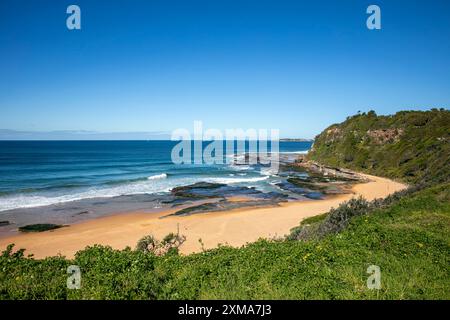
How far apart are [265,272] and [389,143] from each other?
2382 inches

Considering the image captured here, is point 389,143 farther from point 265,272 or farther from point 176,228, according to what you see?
point 265,272

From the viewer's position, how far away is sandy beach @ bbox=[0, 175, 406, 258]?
62.6 feet

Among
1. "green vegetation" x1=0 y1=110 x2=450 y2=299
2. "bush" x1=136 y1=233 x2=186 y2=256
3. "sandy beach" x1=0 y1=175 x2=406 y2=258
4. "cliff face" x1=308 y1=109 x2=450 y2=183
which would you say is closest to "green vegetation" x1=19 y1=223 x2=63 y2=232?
"sandy beach" x1=0 y1=175 x2=406 y2=258

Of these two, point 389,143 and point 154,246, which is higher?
point 389,143

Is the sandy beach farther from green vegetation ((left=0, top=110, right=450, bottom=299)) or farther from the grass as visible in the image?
the grass

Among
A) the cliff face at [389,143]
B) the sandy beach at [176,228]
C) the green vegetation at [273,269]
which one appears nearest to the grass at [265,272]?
the green vegetation at [273,269]

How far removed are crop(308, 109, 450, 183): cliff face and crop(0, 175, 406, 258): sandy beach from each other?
24949 millimetres

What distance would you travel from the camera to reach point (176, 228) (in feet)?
75.0

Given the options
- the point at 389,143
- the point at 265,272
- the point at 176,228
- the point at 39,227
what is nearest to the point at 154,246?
the point at 265,272

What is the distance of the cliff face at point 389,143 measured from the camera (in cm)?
4581

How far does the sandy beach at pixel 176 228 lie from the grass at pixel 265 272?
334 inches

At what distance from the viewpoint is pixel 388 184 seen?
43.2 meters
